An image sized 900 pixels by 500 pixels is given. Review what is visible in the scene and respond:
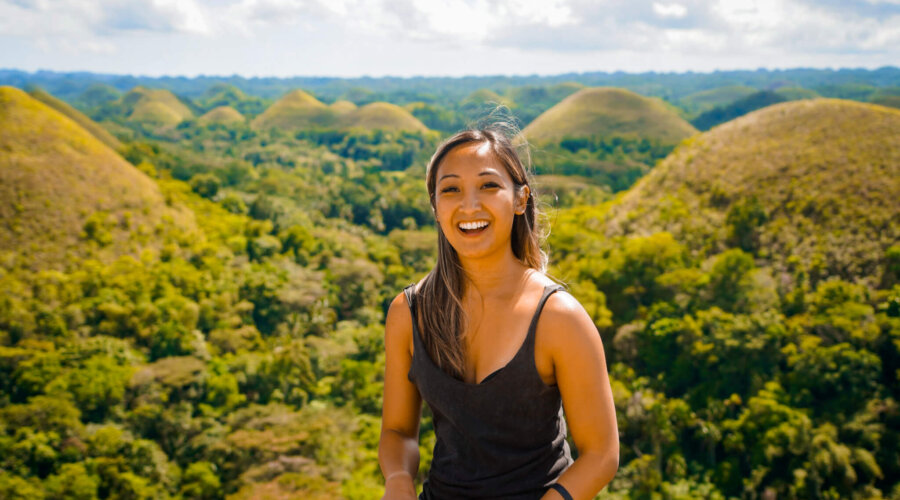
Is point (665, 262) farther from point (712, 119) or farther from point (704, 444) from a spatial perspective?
point (712, 119)

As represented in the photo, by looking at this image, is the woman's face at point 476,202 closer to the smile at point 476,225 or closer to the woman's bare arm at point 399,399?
the smile at point 476,225

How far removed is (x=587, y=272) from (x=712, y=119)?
3449 inches

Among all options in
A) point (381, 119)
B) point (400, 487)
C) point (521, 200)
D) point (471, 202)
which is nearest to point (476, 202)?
point (471, 202)

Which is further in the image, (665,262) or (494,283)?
(665,262)

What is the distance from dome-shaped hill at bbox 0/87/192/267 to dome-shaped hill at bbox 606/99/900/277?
87.7ft

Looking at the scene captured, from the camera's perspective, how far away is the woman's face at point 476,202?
200 centimetres

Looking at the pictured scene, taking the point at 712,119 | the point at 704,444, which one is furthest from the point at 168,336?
the point at 712,119

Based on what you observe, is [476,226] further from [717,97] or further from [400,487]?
[717,97]

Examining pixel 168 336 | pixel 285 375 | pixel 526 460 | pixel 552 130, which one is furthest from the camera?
pixel 552 130

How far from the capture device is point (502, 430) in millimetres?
1918

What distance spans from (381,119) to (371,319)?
91320 millimetres

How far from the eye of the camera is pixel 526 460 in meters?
1.93

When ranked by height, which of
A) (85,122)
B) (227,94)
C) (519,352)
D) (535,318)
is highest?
(227,94)

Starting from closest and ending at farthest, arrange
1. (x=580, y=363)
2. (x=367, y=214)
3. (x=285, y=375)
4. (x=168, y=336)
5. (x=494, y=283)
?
(x=580, y=363)
(x=494, y=283)
(x=285, y=375)
(x=168, y=336)
(x=367, y=214)
